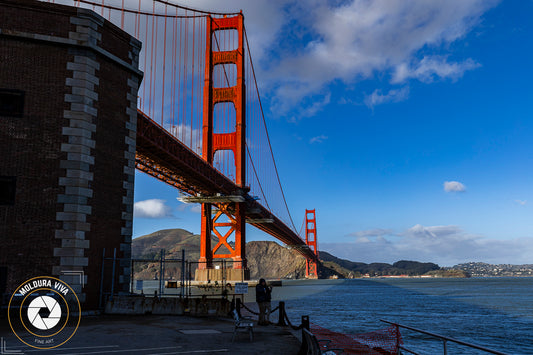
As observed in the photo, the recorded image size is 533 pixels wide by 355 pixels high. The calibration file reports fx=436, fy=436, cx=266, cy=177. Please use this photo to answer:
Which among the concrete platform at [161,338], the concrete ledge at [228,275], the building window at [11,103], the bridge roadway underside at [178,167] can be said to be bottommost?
the concrete ledge at [228,275]

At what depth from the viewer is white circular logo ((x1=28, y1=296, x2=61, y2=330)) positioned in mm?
13375

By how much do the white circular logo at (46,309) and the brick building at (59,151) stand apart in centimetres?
87

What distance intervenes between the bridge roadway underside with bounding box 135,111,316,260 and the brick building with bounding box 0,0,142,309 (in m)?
21.0

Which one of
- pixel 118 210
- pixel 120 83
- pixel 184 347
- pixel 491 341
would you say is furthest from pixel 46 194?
pixel 491 341

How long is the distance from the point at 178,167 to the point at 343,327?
97.5ft

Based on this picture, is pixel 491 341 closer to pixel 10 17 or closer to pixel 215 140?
pixel 10 17

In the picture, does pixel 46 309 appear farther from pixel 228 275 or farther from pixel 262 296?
pixel 228 275

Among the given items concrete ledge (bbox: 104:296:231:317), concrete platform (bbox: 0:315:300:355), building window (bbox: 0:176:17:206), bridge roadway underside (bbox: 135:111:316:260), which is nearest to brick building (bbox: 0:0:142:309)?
building window (bbox: 0:176:17:206)

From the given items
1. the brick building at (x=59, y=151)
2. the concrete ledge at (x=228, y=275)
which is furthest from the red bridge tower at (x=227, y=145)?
the brick building at (x=59, y=151)

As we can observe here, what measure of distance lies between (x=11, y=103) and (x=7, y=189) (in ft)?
9.91

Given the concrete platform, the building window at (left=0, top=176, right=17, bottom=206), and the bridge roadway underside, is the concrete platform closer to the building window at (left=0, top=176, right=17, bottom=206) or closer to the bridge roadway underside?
the building window at (left=0, top=176, right=17, bottom=206)

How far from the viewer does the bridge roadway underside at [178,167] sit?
4178 cm

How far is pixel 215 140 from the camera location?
2904 inches

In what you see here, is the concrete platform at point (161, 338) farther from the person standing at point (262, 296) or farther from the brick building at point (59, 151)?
the brick building at point (59, 151)
